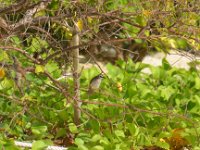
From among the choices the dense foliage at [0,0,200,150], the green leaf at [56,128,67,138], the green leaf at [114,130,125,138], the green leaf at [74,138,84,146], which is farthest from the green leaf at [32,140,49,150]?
the green leaf at [114,130,125,138]

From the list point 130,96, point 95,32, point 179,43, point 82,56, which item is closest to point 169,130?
point 130,96

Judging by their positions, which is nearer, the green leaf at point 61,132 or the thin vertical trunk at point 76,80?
the thin vertical trunk at point 76,80

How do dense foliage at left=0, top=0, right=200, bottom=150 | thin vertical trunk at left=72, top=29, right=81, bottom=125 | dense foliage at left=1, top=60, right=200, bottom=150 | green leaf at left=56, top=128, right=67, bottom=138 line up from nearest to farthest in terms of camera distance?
dense foliage at left=0, top=0, right=200, bottom=150
thin vertical trunk at left=72, top=29, right=81, bottom=125
dense foliage at left=1, top=60, right=200, bottom=150
green leaf at left=56, top=128, right=67, bottom=138

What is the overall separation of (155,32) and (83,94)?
971 mm

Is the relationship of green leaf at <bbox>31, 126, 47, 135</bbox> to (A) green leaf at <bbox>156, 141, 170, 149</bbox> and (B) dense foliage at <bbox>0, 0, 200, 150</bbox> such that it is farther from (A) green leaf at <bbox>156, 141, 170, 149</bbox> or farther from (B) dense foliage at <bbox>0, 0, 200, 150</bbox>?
(A) green leaf at <bbox>156, 141, 170, 149</bbox>

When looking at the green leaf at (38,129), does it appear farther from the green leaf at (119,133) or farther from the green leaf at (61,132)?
the green leaf at (119,133)

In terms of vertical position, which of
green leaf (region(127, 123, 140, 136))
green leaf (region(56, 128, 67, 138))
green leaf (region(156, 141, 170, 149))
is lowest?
green leaf (region(156, 141, 170, 149))

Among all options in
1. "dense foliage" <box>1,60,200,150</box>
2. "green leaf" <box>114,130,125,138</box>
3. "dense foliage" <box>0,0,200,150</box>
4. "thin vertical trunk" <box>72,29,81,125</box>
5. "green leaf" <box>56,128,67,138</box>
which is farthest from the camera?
"green leaf" <box>56,128,67,138</box>

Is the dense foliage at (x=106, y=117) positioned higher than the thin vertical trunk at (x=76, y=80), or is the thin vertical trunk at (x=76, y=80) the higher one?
the thin vertical trunk at (x=76, y=80)

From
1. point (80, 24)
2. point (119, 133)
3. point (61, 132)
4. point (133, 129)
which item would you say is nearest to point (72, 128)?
point (61, 132)

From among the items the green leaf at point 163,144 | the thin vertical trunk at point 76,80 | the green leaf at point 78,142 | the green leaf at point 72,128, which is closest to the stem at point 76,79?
the thin vertical trunk at point 76,80

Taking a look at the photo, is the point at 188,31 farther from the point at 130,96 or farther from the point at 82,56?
the point at 82,56

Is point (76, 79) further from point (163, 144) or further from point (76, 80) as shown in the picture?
point (163, 144)

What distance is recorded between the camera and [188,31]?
442cm
